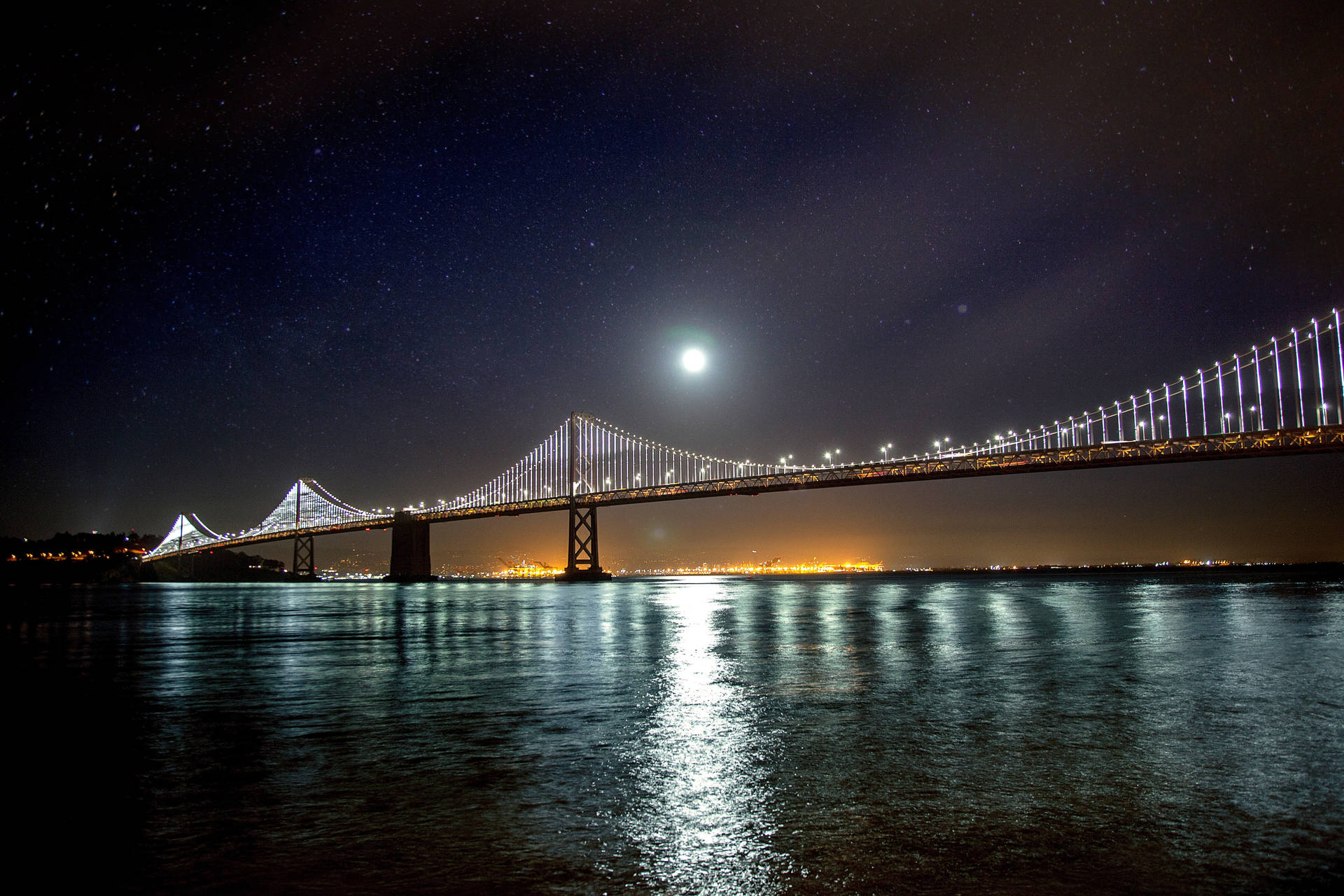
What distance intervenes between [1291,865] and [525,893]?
2.85m

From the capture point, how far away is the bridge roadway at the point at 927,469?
4269cm

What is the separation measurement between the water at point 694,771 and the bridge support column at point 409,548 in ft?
195

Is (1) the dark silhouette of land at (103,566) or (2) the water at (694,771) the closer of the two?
(2) the water at (694,771)

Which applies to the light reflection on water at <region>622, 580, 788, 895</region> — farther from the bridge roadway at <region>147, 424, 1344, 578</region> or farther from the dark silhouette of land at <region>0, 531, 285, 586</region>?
the dark silhouette of land at <region>0, 531, 285, 586</region>

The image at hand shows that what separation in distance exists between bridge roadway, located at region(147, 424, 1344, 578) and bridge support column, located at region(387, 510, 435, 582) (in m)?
0.26

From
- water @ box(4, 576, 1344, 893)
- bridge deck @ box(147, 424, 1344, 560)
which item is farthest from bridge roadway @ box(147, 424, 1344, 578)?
water @ box(4, 576, 1344, 893)

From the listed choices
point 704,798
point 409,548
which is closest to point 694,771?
point 704,798

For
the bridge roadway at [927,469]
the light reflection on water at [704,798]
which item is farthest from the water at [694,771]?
the bridge roadway at [927,469]

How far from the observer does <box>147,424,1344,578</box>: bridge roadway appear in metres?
42.7

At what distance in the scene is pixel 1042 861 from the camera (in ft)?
11.1

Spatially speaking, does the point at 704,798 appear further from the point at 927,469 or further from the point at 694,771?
the point at 927,469

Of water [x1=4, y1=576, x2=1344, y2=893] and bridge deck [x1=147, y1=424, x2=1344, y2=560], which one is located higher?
bridge deck [x1=147, y1=424, x2=1344, y2=560]

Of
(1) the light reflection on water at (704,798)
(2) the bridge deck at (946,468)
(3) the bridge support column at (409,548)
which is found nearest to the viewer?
(1) the light reflection on water at (704,798)

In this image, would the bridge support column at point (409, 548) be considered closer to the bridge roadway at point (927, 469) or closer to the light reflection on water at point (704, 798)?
the bridge roadway at point (927, 469)
